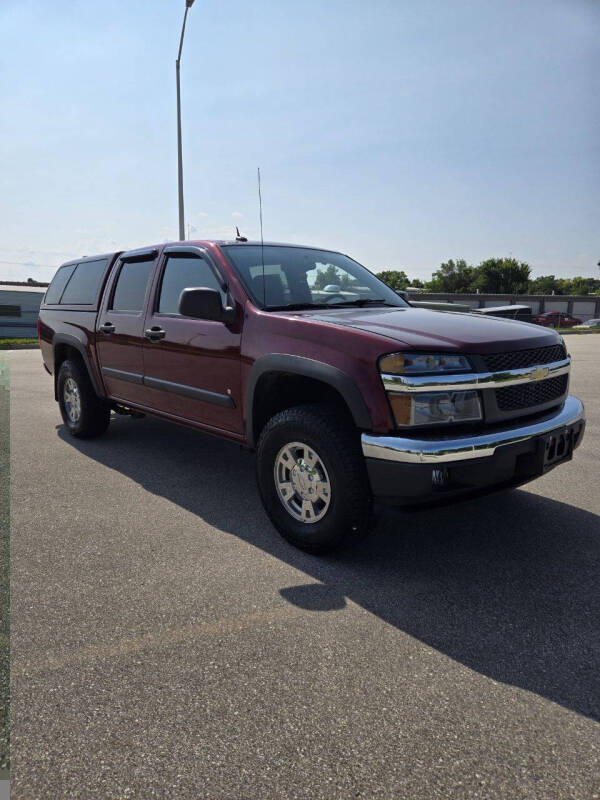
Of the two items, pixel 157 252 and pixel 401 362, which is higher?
pixel 157 252

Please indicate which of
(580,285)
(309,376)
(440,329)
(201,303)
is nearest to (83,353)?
(201,303)

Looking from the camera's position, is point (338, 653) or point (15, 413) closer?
point (338, 653)

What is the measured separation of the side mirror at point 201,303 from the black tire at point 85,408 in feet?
8.33

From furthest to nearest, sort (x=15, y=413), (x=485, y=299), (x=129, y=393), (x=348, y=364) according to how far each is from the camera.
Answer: (x=485, y=299) → (x=15, y=413) → (x=129, y=393) → (x=348, y=364)

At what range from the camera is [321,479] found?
3.23 metres

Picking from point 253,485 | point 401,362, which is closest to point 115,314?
point 253,485

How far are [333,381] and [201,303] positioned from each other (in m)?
1.09

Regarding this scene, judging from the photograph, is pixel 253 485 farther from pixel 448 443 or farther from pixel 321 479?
pixel 448 443

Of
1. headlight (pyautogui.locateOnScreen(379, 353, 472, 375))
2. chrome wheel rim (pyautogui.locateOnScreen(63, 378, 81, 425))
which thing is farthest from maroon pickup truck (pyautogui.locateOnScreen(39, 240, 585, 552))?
chrome wheel rim (pyautogui.locateOnScreen(63, 378, 81, 425))

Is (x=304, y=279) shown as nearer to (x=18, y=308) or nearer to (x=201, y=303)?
(x=201, y=303)

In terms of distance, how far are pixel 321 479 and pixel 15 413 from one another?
5.58 metres

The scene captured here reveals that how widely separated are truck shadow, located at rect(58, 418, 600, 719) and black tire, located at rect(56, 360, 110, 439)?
138 centimetres

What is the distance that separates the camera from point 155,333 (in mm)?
4508

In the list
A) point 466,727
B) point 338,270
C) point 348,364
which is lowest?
point 466,727
